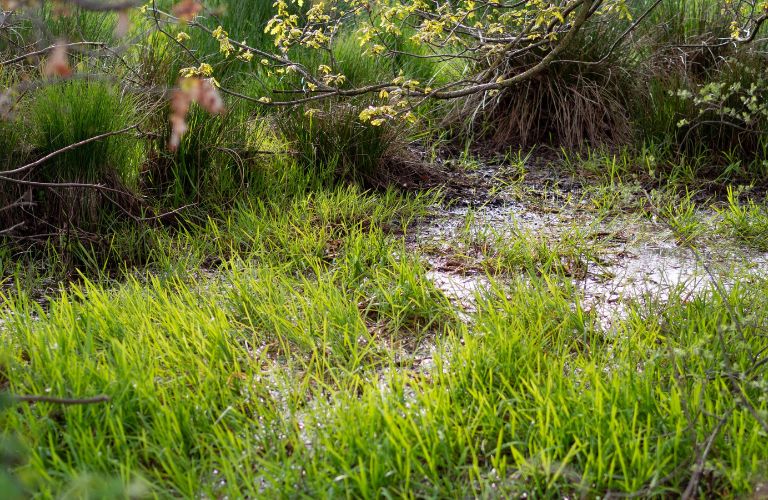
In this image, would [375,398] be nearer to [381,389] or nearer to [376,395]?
[376,395]

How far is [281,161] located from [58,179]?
110 centimetres

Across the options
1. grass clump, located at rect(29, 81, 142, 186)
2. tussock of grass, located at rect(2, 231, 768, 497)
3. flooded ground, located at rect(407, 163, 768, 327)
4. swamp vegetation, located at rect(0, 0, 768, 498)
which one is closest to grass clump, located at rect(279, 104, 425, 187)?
swamp vegetation, located at rect(0, 0, 768, 498)

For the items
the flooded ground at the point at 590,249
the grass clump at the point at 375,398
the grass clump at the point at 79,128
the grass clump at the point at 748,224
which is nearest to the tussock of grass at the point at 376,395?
the grass clump at the point at 375,398

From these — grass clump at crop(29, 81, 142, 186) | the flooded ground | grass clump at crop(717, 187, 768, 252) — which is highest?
grass clump at crop(29, 81, 142, 186)

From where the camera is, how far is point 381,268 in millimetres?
3084

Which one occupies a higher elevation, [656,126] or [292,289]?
[656,126]

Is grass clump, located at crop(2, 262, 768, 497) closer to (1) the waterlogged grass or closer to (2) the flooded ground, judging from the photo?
(1) the waterlogged grass

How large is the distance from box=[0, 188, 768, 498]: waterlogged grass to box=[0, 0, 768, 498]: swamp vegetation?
0.01m

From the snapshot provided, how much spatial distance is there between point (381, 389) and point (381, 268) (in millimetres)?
851

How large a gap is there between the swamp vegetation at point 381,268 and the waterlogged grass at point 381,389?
12mm

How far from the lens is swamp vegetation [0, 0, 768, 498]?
73.9 inches

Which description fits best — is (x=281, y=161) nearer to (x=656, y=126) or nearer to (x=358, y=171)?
(x=358, y=171)

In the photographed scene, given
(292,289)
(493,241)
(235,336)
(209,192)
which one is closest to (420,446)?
(235,336)

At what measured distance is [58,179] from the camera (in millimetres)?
3391
